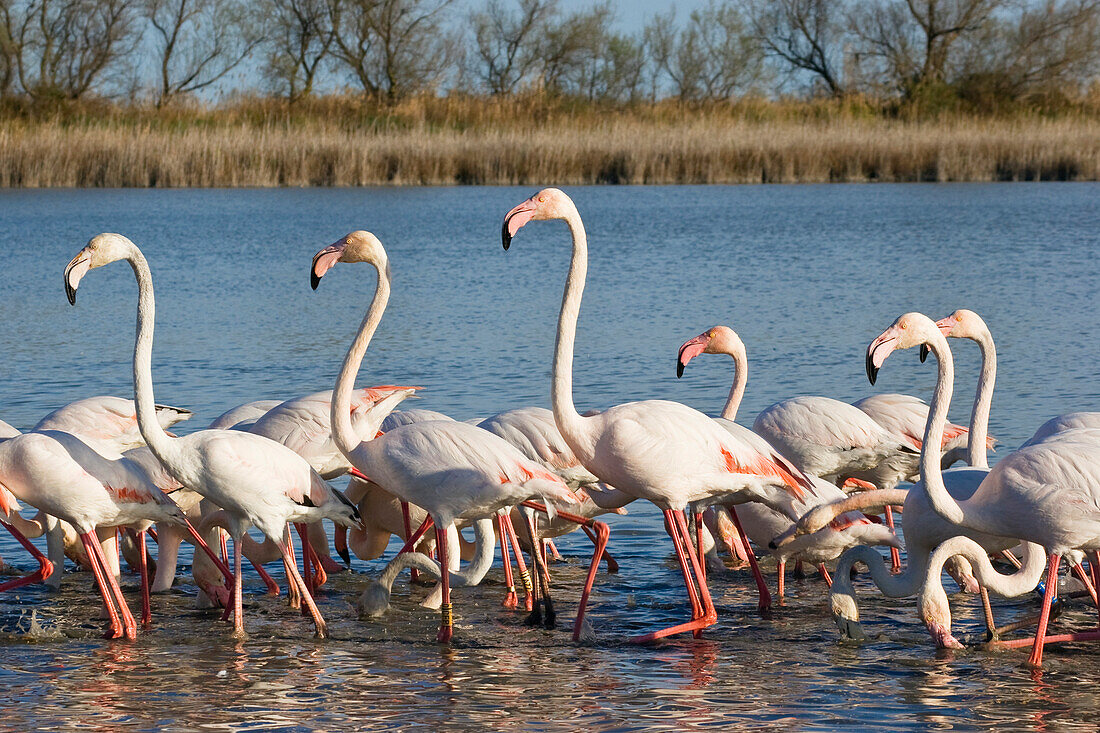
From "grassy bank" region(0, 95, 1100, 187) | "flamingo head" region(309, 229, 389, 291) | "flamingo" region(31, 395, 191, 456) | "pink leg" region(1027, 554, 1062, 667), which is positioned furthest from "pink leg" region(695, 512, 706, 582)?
"grassy bank" region(0, 95, 1100, 187)

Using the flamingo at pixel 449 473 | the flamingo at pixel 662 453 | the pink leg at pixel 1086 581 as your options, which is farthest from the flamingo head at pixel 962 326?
the flamingo at pixel 449 473

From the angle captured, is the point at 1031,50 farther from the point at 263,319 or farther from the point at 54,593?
the point at 54,593

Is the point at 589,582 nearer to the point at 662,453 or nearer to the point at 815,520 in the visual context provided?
the point at 662,453

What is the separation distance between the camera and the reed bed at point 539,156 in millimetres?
25656

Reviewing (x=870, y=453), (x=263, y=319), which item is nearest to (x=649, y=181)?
(x=263, y=319)

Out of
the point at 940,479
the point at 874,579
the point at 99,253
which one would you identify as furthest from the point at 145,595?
the point at 940,479

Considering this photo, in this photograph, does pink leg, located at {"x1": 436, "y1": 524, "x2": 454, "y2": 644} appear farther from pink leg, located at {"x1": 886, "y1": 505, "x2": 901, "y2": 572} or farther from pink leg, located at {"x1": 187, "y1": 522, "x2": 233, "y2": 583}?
pink leg, located at {"x1": 886, "y1": 505, "x2": 901, "y2": 572}

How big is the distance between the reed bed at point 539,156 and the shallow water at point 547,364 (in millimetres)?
593

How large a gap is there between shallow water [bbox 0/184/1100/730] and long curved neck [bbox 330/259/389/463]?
78cm

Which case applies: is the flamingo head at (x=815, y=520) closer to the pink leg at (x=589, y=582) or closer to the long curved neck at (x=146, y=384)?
the pink leg at (x=589, y=582)

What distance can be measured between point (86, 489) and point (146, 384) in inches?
17.8

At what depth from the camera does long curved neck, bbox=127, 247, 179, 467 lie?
17.4 feet

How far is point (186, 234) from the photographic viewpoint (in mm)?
22375

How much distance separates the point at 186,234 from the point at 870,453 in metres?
17.5
